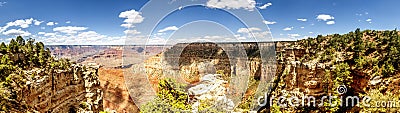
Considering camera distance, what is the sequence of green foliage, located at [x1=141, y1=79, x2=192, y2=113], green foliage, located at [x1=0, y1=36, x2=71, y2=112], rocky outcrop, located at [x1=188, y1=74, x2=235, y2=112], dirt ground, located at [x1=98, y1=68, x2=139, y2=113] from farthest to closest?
dirt ground, located at [x1=98, y1=68, x2=139, y2=113] < rocky outcrop, located at [x1=188, y1=74, x2=235, y2=112] < green foliage, located at [x1=141, y1=79, x2=192, y2=113] < green foliage, located at [x1=0, y1=36, x2=71, y2=112]

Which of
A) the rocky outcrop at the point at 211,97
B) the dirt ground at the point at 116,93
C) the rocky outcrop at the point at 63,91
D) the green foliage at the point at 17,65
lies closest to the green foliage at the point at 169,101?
the rocky outcrop at the point at 211,97

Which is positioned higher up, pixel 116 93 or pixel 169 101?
pixel 169 101

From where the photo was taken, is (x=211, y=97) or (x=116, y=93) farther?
(x=116, y=93)

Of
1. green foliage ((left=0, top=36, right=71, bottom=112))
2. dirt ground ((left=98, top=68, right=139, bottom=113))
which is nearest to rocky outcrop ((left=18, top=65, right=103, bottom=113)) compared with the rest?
green foliage ((left=0, top=36, right=71, bottom=112))

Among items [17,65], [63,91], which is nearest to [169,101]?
[63,91]

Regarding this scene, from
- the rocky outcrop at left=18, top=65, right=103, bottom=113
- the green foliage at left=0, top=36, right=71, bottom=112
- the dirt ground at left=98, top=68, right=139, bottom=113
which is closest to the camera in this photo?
the green foliage at left=0, top=36, right=71, bottom=112

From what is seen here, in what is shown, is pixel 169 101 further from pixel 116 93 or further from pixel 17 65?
pixel 116 93

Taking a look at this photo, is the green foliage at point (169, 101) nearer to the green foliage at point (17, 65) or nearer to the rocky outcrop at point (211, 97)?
the rocky outcrop at point (211, 97)

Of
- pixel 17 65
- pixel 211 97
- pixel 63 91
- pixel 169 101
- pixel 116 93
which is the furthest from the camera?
pixel 116 93

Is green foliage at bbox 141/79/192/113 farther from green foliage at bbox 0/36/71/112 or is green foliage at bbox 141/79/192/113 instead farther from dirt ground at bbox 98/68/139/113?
dirt ground at bbox 98/68/139/113
